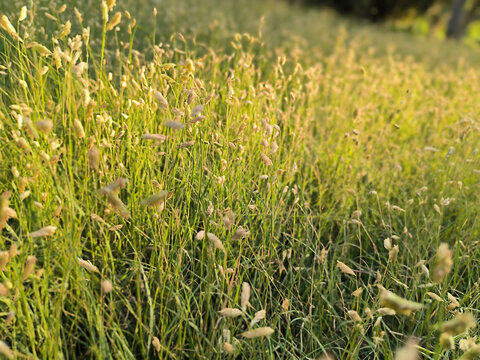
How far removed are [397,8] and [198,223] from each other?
14156mm

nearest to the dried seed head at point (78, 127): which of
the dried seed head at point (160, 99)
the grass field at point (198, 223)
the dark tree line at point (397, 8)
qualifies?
the grass field at point (198, 223)

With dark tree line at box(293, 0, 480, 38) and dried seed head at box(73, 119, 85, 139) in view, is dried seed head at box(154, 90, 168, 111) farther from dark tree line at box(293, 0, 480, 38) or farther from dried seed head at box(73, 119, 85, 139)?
dark tree line at box(293, 0, 480, 38)

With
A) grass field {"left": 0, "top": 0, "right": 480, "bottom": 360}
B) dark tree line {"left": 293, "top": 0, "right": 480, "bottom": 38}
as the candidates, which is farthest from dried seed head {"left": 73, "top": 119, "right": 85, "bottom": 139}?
dark tree line {"left": 293, "top": 0, "right": 480, "bottom": 38}

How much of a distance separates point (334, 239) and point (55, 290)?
46.3 inches

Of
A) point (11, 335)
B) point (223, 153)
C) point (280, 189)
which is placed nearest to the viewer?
point (11, 335)

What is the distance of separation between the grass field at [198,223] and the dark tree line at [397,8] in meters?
11.3

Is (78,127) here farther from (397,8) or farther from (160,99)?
(397,8)

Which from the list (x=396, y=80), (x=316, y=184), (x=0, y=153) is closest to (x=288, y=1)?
(x=396, y=80)

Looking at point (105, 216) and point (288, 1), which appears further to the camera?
point (288, 1)

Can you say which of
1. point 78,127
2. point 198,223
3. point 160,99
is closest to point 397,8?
point 198,223

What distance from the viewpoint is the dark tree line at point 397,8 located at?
1270 centimetres

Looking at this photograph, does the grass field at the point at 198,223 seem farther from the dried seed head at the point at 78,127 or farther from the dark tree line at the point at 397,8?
the dark tree line at the point at 397,8

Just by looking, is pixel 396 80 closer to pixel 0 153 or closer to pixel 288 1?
pixel 0 153

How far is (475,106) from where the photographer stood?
3160 millimetres
